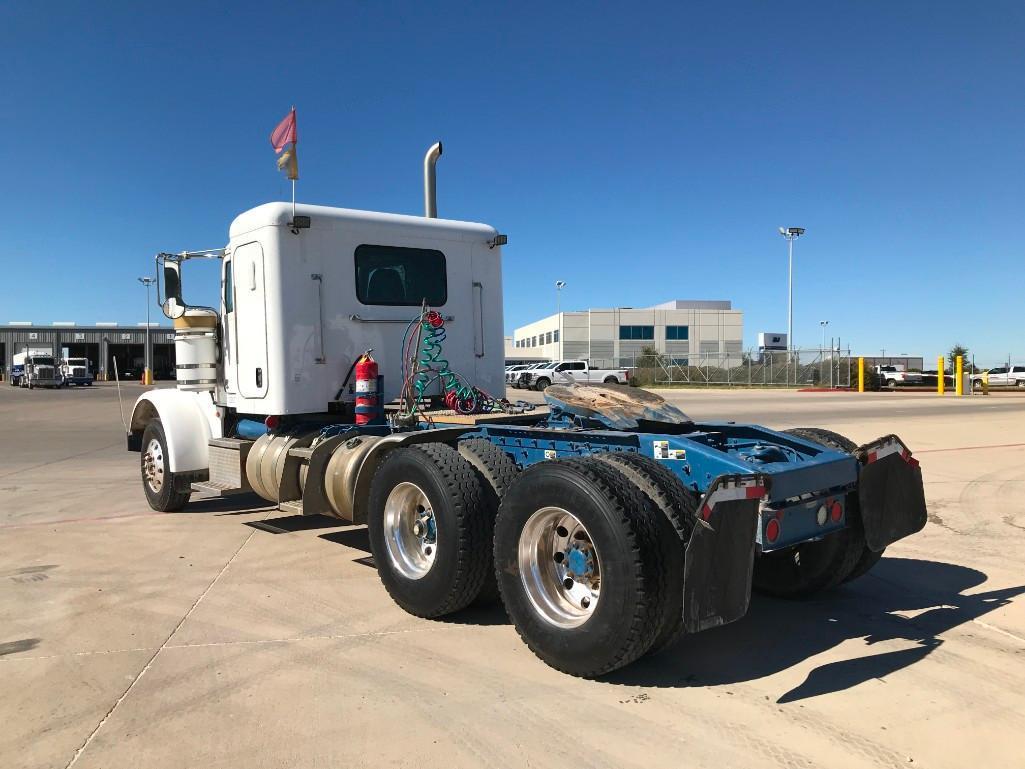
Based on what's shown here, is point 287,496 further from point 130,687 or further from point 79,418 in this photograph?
point 79,418

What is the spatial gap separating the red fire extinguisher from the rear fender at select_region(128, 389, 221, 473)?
7.44 ft

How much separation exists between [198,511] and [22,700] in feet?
16.2

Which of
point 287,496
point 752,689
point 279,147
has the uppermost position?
point 279,147

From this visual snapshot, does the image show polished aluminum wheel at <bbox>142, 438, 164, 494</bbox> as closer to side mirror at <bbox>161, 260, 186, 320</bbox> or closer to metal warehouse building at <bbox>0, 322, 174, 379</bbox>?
side mirror at <bbox>161, 260, 186, 320</bbox>

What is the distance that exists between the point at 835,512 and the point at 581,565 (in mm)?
1484

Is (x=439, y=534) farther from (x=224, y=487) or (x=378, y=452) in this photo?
(x=224, y=487)

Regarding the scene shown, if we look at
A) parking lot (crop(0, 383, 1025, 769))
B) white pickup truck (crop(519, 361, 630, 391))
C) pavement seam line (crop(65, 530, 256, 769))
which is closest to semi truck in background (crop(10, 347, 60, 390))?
white pickup truck (crop(519, 361, 630, 391))

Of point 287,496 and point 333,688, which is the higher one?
point 287,496

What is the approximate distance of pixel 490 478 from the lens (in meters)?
4.64

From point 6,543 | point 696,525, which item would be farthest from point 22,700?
point 6,543

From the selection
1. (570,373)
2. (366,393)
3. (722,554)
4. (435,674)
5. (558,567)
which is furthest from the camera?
(570,373)

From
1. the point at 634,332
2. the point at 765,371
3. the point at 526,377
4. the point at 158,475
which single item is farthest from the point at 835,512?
the point at 634,332

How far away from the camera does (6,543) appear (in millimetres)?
6969

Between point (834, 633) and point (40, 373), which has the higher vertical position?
point (40, 373)
